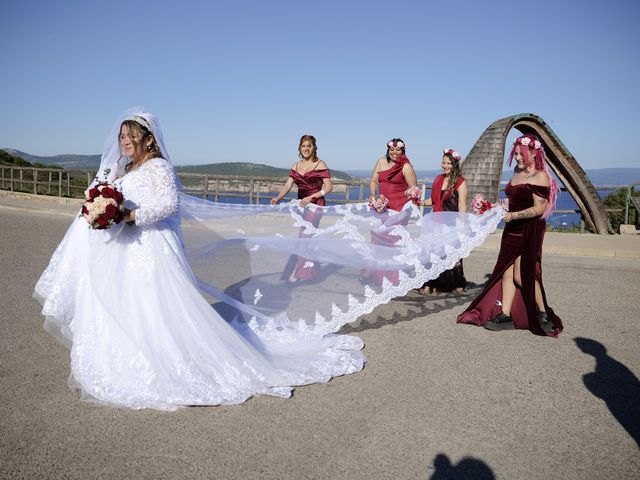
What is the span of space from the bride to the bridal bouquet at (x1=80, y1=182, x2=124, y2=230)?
0.54 ft

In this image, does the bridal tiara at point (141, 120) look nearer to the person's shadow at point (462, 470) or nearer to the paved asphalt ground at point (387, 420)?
the paved asphalt ground at point (387, 420)

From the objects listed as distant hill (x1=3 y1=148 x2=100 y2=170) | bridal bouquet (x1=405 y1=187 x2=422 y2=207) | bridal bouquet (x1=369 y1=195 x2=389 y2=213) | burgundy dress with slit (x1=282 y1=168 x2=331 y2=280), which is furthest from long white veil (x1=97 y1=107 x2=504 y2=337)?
distant hill (x1=3 y1=148 x2=100 y2=170)

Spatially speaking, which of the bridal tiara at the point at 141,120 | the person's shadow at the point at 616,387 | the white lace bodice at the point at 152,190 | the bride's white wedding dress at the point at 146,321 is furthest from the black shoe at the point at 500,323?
the bridal tiara at the point at 141,120

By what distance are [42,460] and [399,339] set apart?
3.65 m

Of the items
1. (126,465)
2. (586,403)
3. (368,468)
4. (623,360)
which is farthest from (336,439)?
(623,360)

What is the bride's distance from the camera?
419 cm

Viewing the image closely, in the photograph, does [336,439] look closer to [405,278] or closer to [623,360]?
[405,278]

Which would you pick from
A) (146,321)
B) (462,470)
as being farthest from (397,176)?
(462,470)

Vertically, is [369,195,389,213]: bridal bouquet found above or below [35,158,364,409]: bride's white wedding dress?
above

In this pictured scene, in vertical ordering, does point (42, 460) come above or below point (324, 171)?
below

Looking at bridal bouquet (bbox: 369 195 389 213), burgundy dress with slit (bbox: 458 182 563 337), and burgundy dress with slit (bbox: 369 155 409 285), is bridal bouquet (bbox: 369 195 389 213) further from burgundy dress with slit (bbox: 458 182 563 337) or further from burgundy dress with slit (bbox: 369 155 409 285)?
burgundy dress with slit (bbox: 458 182 563 337)

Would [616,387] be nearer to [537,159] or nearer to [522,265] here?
[522,265]

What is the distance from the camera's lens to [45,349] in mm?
5363

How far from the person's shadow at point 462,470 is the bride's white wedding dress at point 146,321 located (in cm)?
135
